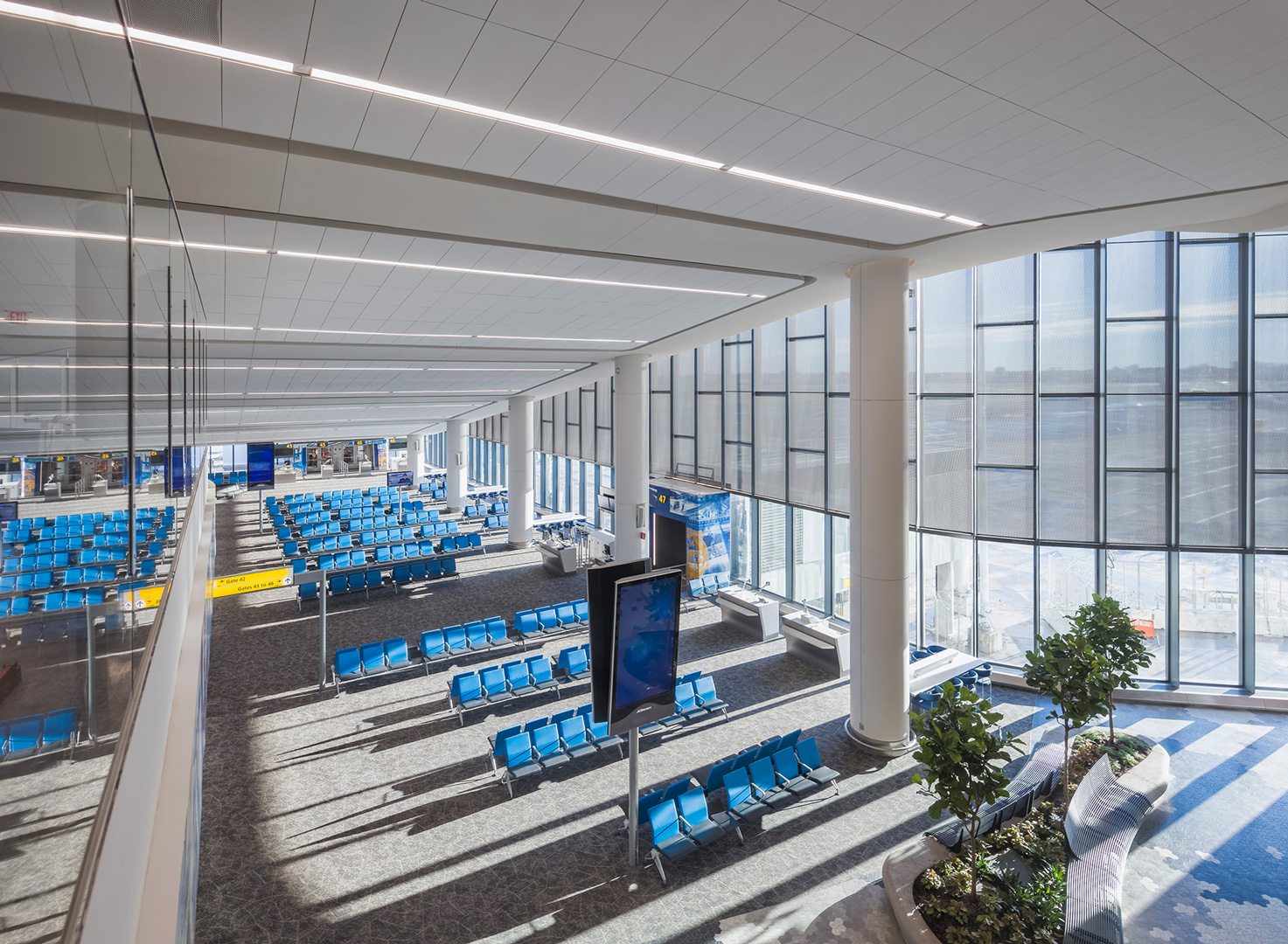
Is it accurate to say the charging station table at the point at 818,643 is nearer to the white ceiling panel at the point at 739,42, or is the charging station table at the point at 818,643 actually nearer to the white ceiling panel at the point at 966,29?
the white ceiling panel at the point at 966,29

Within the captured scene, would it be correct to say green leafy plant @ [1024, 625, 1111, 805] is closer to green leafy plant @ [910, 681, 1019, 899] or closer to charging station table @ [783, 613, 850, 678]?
green leafy plant @ [910, 681, 1019, 899]

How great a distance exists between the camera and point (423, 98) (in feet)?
12.9

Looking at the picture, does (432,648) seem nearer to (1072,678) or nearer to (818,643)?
(818,643)

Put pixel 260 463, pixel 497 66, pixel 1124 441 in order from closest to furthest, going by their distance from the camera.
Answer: pixel 497 66, pixel 1124 441, pixel 260 463

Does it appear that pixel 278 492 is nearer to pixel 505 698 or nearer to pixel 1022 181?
pixel 505 698

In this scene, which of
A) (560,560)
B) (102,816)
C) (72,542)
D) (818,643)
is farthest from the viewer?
(560,560)

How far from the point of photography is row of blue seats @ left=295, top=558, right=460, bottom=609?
16547mm

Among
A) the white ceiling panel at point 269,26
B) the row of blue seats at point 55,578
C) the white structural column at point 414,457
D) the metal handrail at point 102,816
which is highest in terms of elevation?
the white ceiling panel at point 269,26

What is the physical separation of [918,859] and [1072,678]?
288cm

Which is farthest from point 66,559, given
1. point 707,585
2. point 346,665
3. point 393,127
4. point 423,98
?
point 707,585

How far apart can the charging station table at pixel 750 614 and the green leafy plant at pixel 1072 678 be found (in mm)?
6419

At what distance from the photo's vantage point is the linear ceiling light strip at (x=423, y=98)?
1.58 meters

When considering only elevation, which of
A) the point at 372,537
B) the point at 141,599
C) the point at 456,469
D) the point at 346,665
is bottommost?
the point at 346,665

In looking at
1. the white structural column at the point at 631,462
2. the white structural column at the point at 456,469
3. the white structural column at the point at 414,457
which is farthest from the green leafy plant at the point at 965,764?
the white structural column at the point at 414,457
